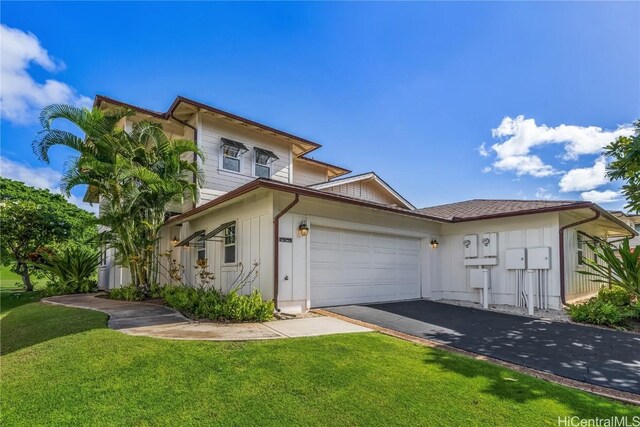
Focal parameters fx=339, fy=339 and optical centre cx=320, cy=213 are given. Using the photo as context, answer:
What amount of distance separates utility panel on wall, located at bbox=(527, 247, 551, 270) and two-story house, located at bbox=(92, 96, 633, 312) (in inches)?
1.1

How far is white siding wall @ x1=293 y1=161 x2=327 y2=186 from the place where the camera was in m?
17.0

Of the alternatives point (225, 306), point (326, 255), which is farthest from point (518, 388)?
point (326, 255)

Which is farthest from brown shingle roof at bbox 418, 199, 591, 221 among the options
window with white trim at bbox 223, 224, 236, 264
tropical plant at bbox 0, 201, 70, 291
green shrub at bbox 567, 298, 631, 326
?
tropical plant at bbox 0, 201, 70, 291

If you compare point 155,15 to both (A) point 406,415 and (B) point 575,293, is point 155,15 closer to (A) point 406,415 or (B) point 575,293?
(A) point 406,415

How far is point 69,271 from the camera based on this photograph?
14.3 m

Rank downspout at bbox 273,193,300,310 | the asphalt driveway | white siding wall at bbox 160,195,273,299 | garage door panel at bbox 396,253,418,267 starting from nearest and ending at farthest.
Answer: the asphalt driveway < downspout at bbox 273,193,300,310 < white siding wall at bbox 160,195,273,299 < garage door panel at bbox 396,253,418,267

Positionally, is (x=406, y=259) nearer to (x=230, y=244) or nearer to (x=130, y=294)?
(x=230, y=244)

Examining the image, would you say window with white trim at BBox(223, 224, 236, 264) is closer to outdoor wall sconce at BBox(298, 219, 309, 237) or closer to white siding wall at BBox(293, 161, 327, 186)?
outdoor wall sconce at BBox(298, 219, 309, 237)

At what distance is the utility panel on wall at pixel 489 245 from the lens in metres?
10.8

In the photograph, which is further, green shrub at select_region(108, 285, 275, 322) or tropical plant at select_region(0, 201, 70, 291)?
tropical plant at select_region(0, 201, 70, 291)

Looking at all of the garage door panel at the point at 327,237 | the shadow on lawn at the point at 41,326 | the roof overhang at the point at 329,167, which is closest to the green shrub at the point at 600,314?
the garage door panel at the point at 327,237

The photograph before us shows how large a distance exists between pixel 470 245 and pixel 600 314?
3.94m

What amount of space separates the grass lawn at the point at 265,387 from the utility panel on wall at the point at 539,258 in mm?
6212

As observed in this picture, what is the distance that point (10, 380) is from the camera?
3.97 metres
